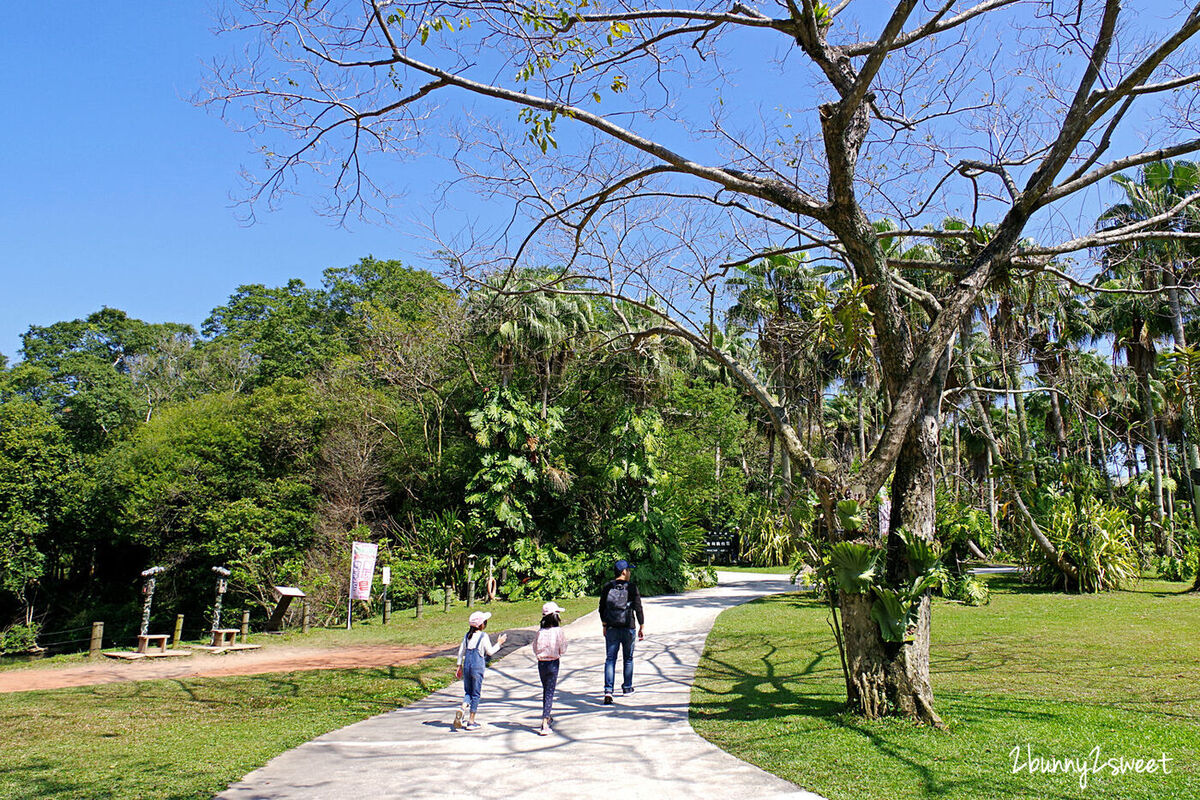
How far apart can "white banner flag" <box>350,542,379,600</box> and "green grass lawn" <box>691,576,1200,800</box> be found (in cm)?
778

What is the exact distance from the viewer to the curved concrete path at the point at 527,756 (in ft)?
17.7

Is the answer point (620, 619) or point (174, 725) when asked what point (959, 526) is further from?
point (174, 725)

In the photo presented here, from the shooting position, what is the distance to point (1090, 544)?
1636 centimetres

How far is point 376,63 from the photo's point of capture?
6227 millimetres

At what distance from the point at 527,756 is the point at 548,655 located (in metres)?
1.14

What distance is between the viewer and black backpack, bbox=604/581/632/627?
28.2 feet

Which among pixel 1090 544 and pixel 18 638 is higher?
pixel 1090 544

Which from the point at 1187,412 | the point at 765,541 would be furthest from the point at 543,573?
the point at 1187,412

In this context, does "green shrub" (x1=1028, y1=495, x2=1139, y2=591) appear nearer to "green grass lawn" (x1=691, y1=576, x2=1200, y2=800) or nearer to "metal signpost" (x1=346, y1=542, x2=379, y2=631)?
"green grass lawn" (x1=691, y1=576, x2=1200, y2=800)

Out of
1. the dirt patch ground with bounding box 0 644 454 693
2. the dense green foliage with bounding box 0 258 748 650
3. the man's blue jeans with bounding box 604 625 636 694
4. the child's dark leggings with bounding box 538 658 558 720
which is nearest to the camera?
the child's dark leggings with bounding box 538 658 558 720

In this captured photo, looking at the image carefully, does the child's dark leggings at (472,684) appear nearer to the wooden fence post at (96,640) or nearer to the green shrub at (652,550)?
the wooden fence post at (96,640)

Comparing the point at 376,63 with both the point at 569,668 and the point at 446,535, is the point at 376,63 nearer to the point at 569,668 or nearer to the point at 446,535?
the point at 569,668

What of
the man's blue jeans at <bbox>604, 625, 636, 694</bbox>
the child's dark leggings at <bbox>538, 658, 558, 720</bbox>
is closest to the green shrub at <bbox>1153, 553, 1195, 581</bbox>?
the man's blue jeans at <bbox>604, 625, 636, 694</bbox>

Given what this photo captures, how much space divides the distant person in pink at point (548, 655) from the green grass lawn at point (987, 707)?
5.03ft
